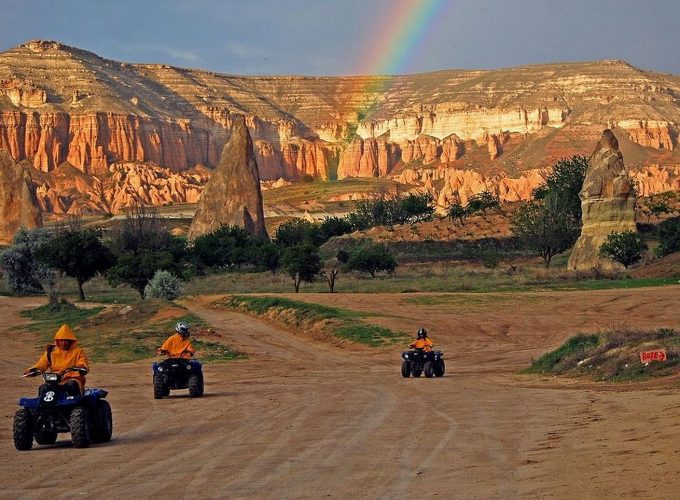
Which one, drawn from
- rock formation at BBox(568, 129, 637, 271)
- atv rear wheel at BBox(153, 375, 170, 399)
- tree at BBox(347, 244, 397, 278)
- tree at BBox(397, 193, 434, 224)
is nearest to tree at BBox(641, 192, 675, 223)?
tree at BBox(347, 244, 397, 278)

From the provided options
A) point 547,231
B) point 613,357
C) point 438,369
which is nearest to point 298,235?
point 547,231

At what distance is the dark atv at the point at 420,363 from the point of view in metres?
26.8

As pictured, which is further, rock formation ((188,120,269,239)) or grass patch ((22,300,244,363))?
rock formation ((188,120,269,239))

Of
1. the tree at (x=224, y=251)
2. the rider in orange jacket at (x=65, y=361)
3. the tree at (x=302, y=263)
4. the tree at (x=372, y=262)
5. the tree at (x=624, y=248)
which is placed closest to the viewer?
the rider in orange jacket at (x=65, y=361)

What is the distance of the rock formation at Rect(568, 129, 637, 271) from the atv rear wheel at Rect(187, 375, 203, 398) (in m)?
48.7

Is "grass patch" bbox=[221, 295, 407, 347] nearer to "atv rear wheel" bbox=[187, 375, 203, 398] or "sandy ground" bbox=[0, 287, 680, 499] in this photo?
"sandy ground" bbox=[0, 287, 680, 499]

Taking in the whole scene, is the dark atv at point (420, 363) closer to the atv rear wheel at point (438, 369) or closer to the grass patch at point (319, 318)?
the atv rear wheel at point (438, 369)

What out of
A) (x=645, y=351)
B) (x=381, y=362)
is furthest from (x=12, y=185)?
(x=645, y=351)

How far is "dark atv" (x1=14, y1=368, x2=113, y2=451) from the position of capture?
582 inches

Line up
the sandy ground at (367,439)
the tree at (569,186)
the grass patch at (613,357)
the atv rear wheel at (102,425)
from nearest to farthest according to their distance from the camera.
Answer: the sandy ground at (367,439), the atv rear wheel at (102,425), the grass patch at (613,357), the tree at (569,186)

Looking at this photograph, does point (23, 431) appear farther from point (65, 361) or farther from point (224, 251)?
point (224, 251)

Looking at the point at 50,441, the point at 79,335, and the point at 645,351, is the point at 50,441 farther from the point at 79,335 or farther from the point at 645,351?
the point at 79,335

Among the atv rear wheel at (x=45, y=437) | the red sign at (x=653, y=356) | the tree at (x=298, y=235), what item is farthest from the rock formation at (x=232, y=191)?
the atv rear wheel at (x=45, y=437)

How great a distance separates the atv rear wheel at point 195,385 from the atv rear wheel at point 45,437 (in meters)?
7.13
